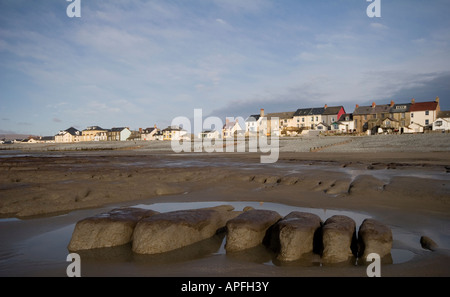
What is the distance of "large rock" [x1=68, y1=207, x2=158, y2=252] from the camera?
5090mm

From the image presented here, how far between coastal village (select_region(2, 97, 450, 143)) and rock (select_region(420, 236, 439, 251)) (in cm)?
5898

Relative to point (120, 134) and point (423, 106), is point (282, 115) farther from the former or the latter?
point (120, 134)

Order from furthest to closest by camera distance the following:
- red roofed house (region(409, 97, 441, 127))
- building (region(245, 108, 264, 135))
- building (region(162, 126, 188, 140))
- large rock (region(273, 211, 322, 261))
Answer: building (region(162, 126, 188, 140))
building (region(245, 108, 264, 135))
red roofed house (region(409, 97, 441, 127))
large rock (region(273, 211, 322, 261))

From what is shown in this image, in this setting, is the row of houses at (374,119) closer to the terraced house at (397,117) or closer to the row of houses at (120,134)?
the terraced house at (397,117)

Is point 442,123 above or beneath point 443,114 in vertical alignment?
beneath

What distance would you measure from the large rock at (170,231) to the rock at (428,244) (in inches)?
144

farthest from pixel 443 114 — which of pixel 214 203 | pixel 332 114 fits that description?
pixel 214 203

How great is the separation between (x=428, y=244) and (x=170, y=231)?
4351mm

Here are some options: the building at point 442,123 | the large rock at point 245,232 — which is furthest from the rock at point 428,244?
the building at point 442,123

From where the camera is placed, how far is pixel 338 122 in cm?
7744

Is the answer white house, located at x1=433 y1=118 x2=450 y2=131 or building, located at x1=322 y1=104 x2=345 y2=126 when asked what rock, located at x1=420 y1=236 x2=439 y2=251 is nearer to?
white house, located at x1=433 y1=118 x2=450 y2=131

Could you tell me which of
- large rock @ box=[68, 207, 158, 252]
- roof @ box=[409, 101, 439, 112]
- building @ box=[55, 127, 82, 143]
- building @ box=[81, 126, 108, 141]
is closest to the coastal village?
roof @ box=[409, 101, 439, 112]

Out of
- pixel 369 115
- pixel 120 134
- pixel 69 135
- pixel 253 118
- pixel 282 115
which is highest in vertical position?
pixel 282 115
